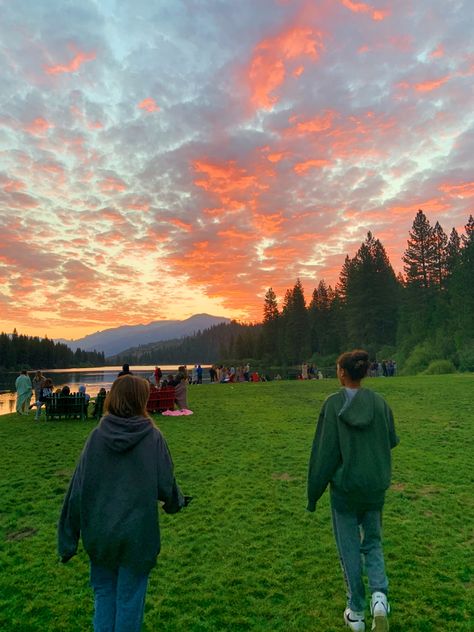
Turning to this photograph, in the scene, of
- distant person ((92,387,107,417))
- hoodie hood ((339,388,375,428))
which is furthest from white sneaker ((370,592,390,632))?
distant person ((92,387,107,417))

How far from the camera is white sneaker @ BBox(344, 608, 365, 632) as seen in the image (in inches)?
143

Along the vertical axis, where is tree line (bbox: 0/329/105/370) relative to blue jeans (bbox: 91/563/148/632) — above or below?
above

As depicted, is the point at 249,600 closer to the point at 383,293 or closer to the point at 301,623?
the point at 301,623

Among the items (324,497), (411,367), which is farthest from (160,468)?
(411,367)

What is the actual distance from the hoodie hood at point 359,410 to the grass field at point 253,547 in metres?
1.88

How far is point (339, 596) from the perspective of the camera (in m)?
4.28

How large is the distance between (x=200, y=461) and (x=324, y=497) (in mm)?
3543

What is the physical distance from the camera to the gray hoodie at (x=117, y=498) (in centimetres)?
289

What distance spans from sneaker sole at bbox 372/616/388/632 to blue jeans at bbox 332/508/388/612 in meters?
0.17

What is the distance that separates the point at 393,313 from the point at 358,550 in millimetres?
85242

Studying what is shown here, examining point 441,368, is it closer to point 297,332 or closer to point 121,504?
point 121,504

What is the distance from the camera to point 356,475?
143 inches

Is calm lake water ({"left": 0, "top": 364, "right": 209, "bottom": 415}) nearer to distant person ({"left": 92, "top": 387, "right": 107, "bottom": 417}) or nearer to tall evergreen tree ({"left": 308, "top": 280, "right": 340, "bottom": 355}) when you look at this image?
distant person ({"left": 92, "top": 387, "right": 107, "bottom": 417})

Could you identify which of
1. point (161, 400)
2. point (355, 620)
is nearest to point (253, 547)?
point (355, 620)
